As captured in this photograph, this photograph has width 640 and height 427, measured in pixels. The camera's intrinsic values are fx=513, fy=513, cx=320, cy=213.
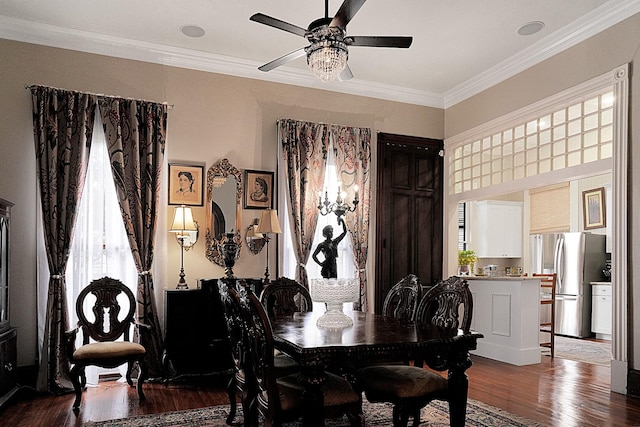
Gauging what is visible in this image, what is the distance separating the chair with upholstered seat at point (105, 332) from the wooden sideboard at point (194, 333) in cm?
28

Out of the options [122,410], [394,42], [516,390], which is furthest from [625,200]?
[122,410]

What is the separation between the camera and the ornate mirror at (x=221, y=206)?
5.23 meters

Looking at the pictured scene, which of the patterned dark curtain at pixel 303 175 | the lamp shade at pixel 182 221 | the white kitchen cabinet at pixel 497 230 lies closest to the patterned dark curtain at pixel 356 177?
the patterned dark curtain at pixel 303 175

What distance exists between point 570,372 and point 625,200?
1.99 m

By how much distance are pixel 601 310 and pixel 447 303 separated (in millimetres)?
5752

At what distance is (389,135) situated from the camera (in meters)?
6.19

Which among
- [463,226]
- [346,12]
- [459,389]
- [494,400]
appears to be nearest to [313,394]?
[459,389]

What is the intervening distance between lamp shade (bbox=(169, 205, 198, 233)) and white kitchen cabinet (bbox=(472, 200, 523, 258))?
6.00 m

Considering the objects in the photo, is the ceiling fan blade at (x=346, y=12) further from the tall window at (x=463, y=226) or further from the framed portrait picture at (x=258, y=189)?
the tall window at (x=463, y=226)

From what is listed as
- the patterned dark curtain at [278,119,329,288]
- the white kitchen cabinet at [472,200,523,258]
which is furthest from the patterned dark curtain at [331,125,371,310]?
the white kitchen cabinet at [472,200,523,258]

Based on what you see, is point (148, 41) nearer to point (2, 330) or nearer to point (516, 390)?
point (2, 330)

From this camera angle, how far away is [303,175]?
560cm

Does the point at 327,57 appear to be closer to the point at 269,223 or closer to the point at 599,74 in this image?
the point at 269,223

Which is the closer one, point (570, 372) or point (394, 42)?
point (394, 42)
